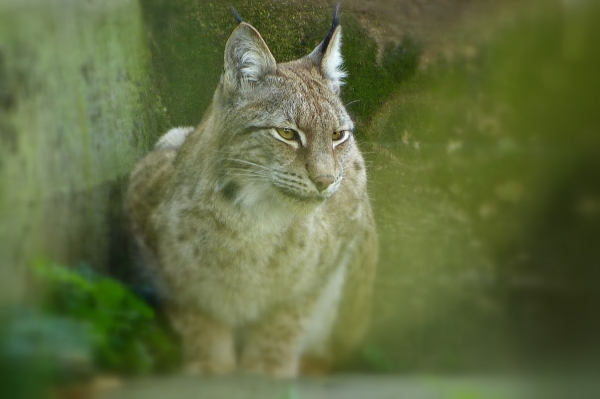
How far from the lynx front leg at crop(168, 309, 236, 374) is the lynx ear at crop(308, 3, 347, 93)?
1176 millimetres

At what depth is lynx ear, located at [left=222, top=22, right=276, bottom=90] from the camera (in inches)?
110

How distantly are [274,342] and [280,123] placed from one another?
106 cm

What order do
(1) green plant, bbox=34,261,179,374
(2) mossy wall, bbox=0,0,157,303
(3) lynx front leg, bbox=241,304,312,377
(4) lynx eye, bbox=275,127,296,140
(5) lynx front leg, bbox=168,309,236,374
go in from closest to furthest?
(2) mossy wall, bbox=0,0,157,303 < (1) green plant, bbox=34,261,179,374 < (4) lynx eye, bbox=275,127,296,140 < (5) lynx front leg, bbox=168,309,236,374 < (3) lynx front leg, bbox=241,304,312,377

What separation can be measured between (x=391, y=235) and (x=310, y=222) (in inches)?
20.9

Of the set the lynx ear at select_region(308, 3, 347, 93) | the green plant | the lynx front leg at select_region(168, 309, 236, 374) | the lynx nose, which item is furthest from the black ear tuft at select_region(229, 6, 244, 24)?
the lynx front leg at select_region(168, 309, 236, 374)

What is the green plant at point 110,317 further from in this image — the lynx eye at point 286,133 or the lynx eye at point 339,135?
the lynx eye at point 339,135

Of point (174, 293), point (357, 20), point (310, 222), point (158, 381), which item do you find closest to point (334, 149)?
point (310, 222)

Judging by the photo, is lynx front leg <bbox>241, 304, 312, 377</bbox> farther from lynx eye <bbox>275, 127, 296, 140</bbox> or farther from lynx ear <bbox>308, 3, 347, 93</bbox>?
lynx ear <bbox>308, 3, 347, 93</bbox>

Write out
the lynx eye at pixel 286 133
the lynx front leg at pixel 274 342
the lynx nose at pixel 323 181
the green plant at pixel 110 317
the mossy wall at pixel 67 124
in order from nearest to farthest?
the mossy wall at pixel 67 124 → the green plant at pixel 110 317 → the lynx nose at pixel 323 181 → the lynx eye at pixel 286 133 → the lynx front leg at pixel 274 342

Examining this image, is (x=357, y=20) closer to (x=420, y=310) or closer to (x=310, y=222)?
(x=310, y=222)

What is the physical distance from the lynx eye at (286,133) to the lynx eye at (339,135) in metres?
0.17

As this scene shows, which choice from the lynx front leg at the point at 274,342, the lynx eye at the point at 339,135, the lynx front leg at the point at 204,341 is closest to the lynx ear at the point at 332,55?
the lynx eye at the point at 339,135

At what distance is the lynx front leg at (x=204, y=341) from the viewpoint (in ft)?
10.2

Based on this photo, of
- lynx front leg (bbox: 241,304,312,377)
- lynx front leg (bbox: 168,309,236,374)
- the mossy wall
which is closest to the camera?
the mossy wall
